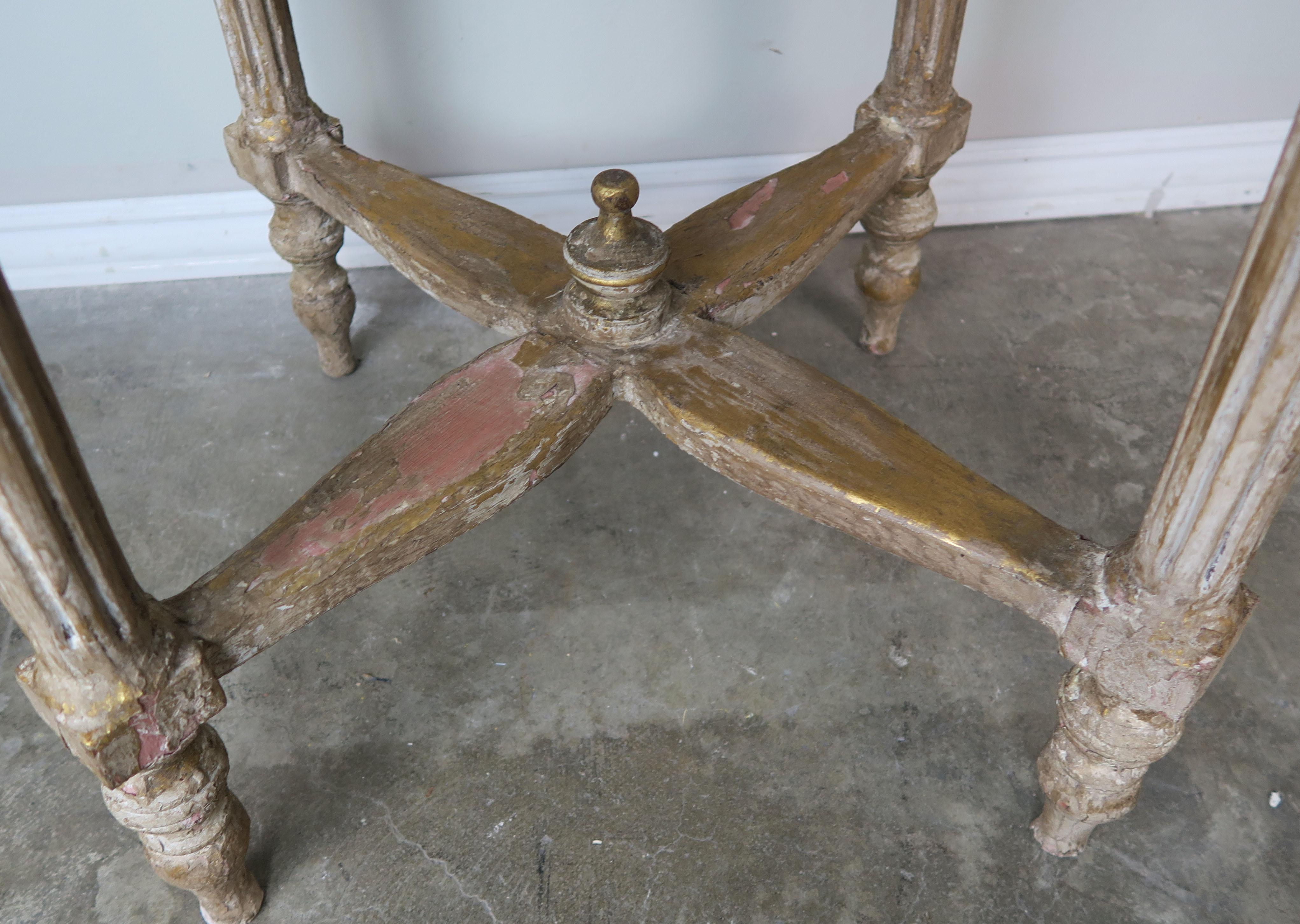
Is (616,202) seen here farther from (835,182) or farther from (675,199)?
(675,199)

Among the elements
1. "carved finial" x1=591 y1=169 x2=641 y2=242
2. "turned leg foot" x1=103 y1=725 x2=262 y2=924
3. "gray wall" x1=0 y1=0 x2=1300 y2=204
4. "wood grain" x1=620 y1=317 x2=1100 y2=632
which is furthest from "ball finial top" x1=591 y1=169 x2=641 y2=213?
"gray wall" x1=0 y1=0 x2=1300 y2=204

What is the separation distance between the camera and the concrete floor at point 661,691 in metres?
1.14

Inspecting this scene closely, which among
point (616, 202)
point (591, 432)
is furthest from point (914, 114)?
point (591, 432)

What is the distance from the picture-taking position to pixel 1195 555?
2.72ft

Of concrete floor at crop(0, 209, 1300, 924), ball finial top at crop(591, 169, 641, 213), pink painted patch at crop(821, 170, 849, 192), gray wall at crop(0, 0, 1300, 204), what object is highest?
ball finial top at crop(591, 169, 641, 213)

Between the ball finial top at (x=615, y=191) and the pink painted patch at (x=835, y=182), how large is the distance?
35cm

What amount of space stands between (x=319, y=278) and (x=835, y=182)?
78cm

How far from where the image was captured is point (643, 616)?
1.40 m

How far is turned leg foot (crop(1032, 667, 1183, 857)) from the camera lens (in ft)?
3.13

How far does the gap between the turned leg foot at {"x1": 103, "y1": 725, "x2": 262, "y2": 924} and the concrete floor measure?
13 cm

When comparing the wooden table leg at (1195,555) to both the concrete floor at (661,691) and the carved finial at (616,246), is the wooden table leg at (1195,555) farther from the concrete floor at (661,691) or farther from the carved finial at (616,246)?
the carved finial at (616,246)

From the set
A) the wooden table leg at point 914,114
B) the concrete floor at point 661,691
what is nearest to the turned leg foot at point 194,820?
the concrete floor at point 661,691

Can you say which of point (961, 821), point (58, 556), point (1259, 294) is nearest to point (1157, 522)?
point (1259, 294)

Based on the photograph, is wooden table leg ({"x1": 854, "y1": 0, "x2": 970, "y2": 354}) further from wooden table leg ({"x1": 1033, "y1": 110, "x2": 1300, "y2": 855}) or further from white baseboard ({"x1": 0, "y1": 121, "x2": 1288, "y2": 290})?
wooden table leg ({"x1": 1033, "y1": 110, "x2": 1300, "y2": 855})
